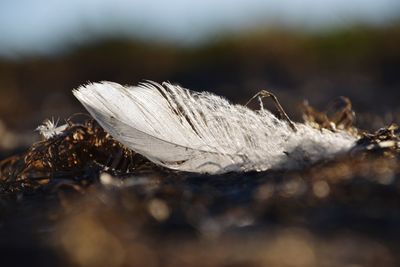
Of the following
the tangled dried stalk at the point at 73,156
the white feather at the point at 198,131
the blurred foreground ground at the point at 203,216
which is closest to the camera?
the blurred foreground ground at the point at 203,216

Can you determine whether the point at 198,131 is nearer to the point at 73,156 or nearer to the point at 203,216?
the point at 73,156

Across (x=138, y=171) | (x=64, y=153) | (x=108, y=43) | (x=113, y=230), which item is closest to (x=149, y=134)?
(x=138, y=171)

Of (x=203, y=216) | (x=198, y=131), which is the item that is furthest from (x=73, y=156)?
(x=203, y=216)

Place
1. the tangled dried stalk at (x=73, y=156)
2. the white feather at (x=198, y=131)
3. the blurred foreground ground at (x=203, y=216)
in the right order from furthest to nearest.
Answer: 1. the tangled dried stalk at (x=73, y=156)
2. the white feather at (x=198, y=131)
3. the blurred foreground ground at (x=203, y=216)

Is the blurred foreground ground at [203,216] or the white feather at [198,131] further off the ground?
the white feather at [198,131]

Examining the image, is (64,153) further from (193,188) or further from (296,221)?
(296,221)

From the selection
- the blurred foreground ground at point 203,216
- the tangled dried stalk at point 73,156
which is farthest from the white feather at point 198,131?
the tangled dried stalk at point 73,156

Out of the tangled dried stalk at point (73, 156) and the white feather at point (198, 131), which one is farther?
the tangled dried stalk at point (73, 156)

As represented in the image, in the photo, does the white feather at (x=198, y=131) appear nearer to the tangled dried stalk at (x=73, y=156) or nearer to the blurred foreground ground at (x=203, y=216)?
the blurred foreground ground at (x=203, y=216)
